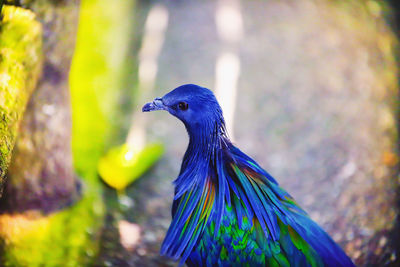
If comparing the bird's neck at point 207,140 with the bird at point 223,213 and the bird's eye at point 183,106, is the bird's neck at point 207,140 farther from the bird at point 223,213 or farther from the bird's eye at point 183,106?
the bird's eye at point 183,106

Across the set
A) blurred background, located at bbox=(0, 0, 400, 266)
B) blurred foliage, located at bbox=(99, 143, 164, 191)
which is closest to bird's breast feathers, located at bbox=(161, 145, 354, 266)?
blurred background, located at bbox=(0, 0, 400, 266)

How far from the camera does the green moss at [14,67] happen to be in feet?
7.80

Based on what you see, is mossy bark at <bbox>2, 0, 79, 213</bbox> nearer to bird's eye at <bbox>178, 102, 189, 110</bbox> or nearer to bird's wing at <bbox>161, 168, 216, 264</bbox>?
bird's eye at <bbox>178, 102, 189, 110</bbox>

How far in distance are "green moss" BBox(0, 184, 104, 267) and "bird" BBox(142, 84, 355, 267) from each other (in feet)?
3.32

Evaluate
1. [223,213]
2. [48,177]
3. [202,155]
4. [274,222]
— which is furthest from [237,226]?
[48,177]

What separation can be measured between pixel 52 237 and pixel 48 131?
86cm

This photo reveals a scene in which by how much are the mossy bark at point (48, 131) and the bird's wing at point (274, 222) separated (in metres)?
1.56

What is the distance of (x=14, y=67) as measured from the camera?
248 cm

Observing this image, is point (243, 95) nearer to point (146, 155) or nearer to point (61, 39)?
point (146, 155)

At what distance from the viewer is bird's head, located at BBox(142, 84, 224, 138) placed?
2.41 meters

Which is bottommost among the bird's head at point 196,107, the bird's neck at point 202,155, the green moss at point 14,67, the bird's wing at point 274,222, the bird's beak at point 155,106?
the bird's wing at point 274,222

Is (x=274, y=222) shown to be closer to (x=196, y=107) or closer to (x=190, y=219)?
(x=190, y=219)

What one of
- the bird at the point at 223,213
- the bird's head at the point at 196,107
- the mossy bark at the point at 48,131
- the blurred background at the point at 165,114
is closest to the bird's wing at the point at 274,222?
the bird at the point at 223,213

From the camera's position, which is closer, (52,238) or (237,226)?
(237,226)
